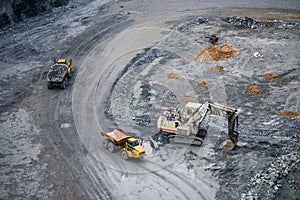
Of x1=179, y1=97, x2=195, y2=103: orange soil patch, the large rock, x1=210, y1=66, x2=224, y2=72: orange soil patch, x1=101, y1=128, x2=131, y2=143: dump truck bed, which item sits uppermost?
the large rock

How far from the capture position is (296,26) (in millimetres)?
35375

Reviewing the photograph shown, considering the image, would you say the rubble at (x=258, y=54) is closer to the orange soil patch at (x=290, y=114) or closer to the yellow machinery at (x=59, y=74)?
the orange soil patch at (x=290, y=114)

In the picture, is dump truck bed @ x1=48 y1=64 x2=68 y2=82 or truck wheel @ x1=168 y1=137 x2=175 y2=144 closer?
truck wheel @ x1=168 y1=137 x2=175 y2=144

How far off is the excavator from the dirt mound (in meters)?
10.1

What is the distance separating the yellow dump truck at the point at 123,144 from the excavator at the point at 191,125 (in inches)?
77.9

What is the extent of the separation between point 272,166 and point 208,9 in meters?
25.5

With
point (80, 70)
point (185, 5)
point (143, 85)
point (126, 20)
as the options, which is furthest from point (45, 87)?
point (185, 5)

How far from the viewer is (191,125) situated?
71.6 ft

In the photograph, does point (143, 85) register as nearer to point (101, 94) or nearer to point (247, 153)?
point (101, 94)

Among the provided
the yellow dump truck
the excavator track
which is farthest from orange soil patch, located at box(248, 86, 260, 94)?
the yellow dump truck

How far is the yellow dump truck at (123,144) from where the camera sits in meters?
20.6

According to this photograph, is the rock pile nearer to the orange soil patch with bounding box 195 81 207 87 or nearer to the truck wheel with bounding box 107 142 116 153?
the truck wheel with bounding box 107 142 116 153

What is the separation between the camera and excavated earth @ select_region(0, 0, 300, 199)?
19453 millimetres

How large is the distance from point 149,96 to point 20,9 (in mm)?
20827
